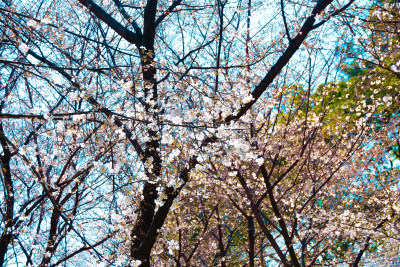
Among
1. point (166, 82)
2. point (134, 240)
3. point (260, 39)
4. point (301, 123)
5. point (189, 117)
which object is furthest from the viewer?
point (301, 123)

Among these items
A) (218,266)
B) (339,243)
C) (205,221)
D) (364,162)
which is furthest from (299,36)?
(218,266)

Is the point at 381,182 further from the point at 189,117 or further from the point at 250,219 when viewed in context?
the point at 189,117

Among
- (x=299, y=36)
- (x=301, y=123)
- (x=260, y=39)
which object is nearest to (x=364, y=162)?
(x=301, y=123)

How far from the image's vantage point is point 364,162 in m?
8.95

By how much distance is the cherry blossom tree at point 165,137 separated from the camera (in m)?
4.02

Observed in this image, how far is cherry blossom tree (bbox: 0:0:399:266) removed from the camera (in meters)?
4.02

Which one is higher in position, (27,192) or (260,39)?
(260,39)

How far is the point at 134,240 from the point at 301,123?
4850 millimetres

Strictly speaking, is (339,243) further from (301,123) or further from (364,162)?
(301,123)

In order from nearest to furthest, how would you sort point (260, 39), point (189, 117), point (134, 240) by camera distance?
1. point (189, 117)
2. point (134, 240)
3. point (260, 39)

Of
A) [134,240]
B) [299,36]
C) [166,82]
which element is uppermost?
[299,36]

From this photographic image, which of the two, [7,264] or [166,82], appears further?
[7,264]

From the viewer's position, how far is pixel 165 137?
3842mm

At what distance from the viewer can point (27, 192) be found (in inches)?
293
